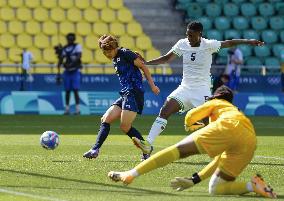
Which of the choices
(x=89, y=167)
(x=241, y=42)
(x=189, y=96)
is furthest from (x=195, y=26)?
(x=89, y=167)

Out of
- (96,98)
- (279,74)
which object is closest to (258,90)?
(279,74)

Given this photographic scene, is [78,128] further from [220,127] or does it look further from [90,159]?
[220,127]

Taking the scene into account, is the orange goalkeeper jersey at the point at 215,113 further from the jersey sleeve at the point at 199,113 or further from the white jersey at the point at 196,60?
the white jersey at the point at 196,60

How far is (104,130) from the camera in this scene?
46.2 feet

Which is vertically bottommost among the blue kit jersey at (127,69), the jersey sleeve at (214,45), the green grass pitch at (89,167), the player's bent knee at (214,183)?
the green grass pitch at (89,167)

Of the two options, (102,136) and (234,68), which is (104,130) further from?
(234,68)

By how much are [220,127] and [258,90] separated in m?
20.9

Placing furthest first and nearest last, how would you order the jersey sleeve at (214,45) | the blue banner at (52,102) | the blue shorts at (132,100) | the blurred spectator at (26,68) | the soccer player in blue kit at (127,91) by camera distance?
1. the blurred spectator at (26,68)
2. the blue banner at (52,102)
3. the jersey sleeve at (214,45)
4. the blue shorts at (132,100)
5. the soccer player in blue kit at (127,91)

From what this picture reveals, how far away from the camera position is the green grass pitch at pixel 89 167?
10078mm

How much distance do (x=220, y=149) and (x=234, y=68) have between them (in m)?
20.9

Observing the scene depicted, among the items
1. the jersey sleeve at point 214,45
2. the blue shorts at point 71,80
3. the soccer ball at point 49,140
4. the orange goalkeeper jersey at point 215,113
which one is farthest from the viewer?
the blue shorts at point 71,80

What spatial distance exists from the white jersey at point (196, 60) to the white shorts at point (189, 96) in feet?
0.29

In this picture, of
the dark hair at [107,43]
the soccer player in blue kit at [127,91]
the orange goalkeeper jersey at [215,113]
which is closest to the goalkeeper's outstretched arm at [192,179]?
the orange goalkeeper jersey at [215,113]

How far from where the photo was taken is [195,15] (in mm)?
35250
